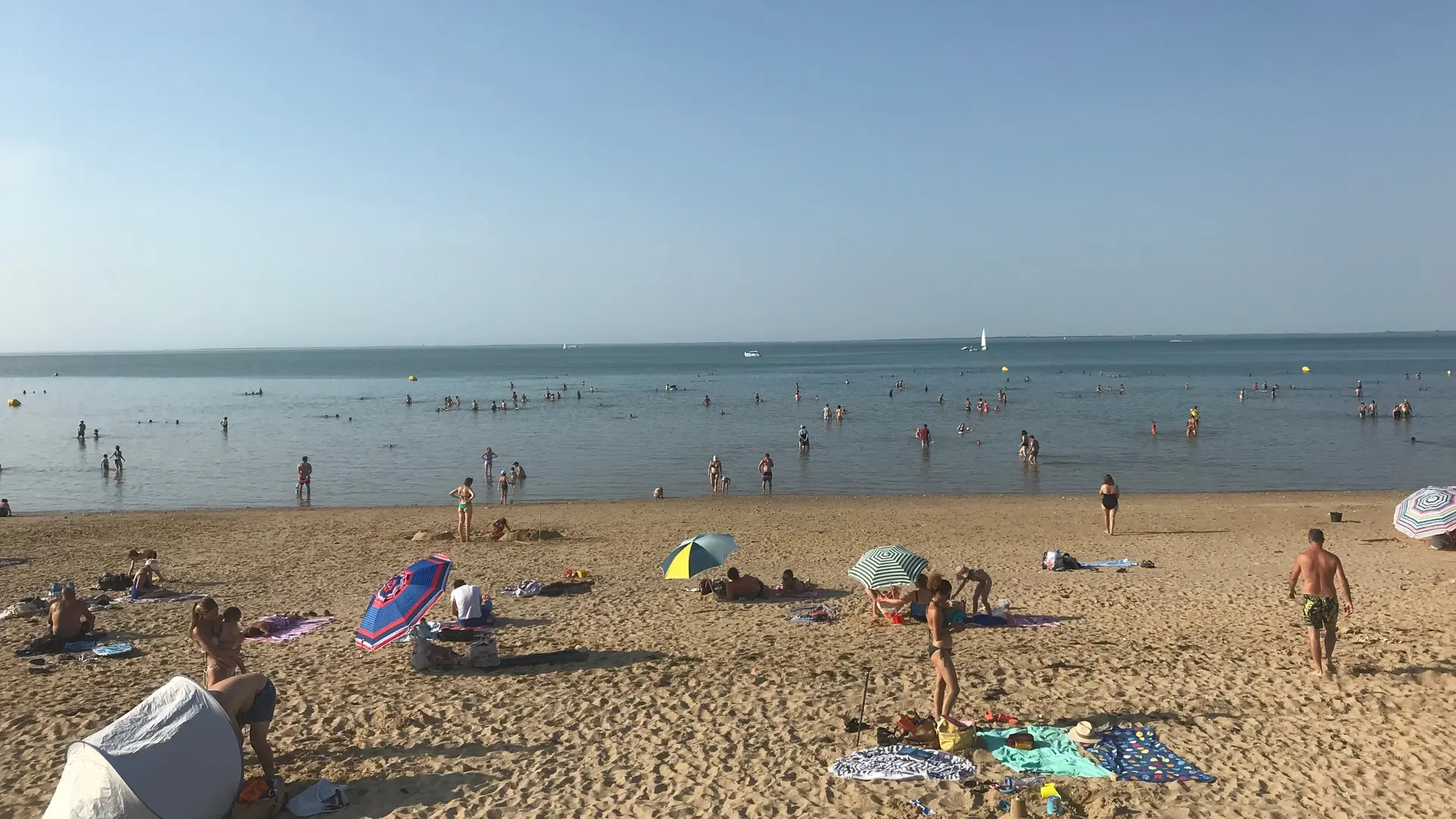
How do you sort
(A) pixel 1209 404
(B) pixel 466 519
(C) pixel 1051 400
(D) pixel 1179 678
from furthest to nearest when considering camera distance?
(C) pixel 1051 400, (A) pixel 1209 404, (B) pixel 466 519, (D) pixel 1179 678

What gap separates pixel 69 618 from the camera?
11.1 m

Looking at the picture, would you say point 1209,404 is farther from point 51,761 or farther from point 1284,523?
point 51,761

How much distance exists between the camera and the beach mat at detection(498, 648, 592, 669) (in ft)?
33.7

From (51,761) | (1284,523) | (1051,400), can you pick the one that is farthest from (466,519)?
(1051,400)

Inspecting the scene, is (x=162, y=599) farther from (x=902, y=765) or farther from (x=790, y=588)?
(x=902, y=765)

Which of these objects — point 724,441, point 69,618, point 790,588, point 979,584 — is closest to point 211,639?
point 69,618

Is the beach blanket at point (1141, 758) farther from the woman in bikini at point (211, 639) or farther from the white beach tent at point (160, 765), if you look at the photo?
the woman in bikini at point (211, 639)

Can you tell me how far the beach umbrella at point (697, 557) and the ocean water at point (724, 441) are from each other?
52.6 feet

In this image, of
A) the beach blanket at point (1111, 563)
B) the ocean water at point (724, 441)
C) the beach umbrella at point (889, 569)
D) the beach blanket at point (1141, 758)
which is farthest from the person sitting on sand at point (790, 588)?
the ocean water at point (724, 441)

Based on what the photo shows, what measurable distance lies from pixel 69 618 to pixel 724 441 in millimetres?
32400

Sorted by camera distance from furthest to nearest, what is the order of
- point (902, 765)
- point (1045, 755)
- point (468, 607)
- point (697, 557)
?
point (697, 557)
point (468, 607)
point (1045, 755)
point (902, 765)

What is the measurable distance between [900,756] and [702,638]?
4.36 m

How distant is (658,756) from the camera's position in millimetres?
7664

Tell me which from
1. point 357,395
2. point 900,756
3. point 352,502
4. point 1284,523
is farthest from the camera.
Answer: point 357,395
